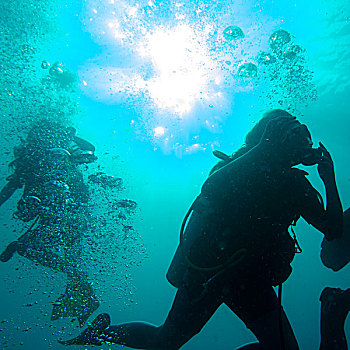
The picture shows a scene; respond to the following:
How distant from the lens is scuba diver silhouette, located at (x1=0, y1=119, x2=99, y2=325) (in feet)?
17.9

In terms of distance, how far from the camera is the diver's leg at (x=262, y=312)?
2.30 metres

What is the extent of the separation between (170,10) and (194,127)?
28.3 feet

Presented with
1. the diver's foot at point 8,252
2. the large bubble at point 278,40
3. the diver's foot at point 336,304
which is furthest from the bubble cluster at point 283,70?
the diver's foot at point 8,252

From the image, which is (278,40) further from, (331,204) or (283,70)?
(331,204)

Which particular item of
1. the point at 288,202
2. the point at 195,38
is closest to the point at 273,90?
the point at 195,38

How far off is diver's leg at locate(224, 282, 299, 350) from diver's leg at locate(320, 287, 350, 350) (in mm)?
295

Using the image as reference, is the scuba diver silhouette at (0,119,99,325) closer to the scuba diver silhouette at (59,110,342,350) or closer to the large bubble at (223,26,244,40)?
the scuba diver silhouette at (59,110,342,350)

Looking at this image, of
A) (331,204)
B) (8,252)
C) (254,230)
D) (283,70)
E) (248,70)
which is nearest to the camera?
(254,230)

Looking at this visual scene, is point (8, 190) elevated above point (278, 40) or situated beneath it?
situated beneath

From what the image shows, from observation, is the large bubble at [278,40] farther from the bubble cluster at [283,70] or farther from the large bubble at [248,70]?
the large bubble at [248,70]

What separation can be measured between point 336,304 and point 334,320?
0.47ft

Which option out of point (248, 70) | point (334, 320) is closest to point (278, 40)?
point (248, 70)

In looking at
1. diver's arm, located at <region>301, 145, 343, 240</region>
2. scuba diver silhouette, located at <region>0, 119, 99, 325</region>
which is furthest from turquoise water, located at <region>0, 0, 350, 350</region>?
diver's arm, located at <region>301, 145, 343, 240</region>

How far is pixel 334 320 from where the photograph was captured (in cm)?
227
